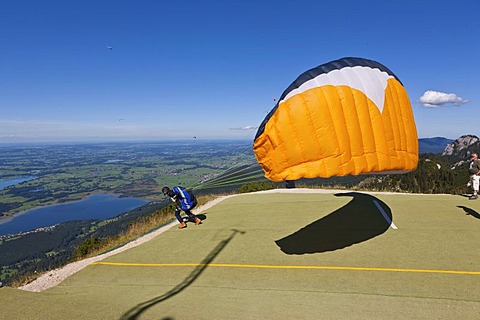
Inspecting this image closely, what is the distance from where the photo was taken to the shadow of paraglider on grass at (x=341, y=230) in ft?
22.3

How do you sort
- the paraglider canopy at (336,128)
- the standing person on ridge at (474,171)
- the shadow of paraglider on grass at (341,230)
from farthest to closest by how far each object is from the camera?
the standing person on ridge at (474,171), the shadow of paraglider on grass at (341,230), the paraglider canopy at (336,128)

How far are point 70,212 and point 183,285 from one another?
92.5 meters

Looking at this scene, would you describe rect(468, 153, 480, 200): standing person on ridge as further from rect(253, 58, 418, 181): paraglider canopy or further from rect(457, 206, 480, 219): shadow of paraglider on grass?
rect(253, 58, 418, 181): paraglider canopy

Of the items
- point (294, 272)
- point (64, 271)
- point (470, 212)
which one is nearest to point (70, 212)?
point (64, 271)

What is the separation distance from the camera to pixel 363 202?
35.2 ft

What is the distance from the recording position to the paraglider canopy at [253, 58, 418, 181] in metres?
4.01

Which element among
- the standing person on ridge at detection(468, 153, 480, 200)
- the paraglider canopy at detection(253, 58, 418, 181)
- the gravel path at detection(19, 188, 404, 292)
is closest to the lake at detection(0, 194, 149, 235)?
the gravel path at detection(19, 188, 404, 292)

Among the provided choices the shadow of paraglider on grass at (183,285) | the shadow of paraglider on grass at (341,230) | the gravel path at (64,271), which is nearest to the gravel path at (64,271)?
the gravel path at (64,271)

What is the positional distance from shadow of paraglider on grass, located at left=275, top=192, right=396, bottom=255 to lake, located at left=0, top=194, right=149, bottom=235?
247ft

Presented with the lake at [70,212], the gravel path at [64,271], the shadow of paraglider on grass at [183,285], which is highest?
the shadow of paraglider on grass at [183,285]

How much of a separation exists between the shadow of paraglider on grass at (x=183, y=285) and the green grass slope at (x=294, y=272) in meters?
0.02

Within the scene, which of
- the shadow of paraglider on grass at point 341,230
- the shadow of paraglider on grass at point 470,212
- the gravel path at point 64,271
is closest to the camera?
the gravel path at point 64,271

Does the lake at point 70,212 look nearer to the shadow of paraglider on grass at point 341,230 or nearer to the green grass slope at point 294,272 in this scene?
the green grass slope at point 294,272

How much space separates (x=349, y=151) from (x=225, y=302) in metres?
2.87
